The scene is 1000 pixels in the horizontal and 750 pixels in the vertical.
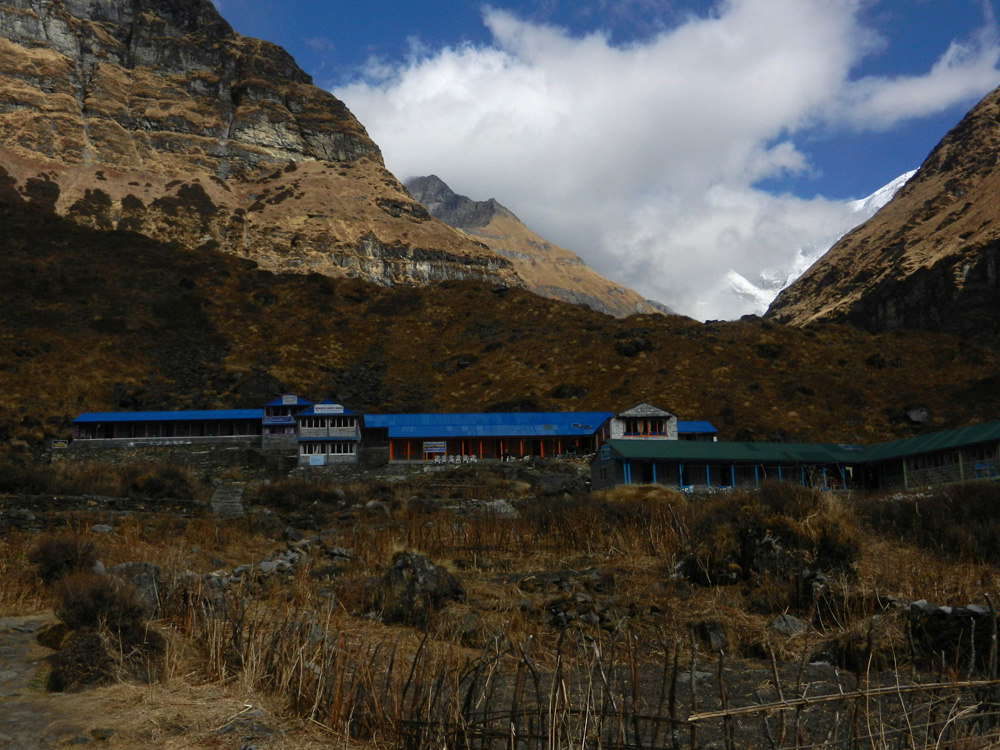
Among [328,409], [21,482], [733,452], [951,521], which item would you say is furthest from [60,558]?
[328,409]

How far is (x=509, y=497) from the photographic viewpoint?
114 feet

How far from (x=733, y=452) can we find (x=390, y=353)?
46861mm

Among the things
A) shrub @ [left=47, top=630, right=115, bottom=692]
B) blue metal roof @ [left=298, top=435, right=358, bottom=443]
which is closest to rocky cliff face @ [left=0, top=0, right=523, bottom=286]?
blue metal roof @ [left=298, top=435, right=358, bottom=443]

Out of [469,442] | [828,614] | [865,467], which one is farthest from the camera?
[469,442]

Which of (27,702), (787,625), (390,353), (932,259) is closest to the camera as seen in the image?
(27,702)

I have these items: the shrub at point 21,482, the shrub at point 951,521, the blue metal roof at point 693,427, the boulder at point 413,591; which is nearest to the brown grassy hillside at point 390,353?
the blue metal roof at point 693,427

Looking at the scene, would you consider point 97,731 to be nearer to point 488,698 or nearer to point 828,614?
point 488,698

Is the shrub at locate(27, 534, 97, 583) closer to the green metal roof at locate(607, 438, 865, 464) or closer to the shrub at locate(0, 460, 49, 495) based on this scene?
the shrub at locate(0, 460, 49, 495)

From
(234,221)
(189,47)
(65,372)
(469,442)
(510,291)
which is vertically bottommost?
(469,442)

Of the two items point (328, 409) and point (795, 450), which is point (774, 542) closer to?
point (795, 450)

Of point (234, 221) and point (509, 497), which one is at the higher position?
point (234, 221)

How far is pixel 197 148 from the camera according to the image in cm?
12112

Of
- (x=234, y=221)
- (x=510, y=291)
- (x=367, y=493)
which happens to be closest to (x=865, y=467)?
(x=367, y=493)

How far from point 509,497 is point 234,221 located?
87524 mm
